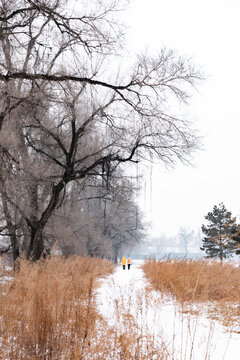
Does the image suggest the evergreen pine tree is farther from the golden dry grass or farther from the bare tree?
the golden dry grass

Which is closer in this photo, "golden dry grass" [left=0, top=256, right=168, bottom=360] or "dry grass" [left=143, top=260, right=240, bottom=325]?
"golden dry grass" [left=0, top=256, right=168, bottom=360]

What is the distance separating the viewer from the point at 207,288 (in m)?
6.69

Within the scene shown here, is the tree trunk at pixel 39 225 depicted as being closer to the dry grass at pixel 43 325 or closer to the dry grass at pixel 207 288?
the dry grass at pixel 207 288

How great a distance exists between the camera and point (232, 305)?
5598 millimetres

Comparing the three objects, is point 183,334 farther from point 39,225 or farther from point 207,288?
point 39,225

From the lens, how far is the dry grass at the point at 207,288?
5000mm

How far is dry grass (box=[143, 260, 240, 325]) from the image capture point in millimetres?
5000

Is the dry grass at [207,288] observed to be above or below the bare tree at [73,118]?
below

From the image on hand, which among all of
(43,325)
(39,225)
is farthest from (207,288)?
(39,225)

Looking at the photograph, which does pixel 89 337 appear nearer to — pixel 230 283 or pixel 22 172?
pixel 230 283

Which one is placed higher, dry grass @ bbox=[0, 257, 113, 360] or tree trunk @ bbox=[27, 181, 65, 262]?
tree trunk @ bbox=[27, 181, 65, 262]

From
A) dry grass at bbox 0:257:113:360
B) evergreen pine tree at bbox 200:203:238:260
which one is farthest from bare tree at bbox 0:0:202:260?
evergreen pine tree at bbox 200:203:238:260

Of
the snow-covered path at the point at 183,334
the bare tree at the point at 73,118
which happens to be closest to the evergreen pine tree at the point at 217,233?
the bare tree at the point at 73,118

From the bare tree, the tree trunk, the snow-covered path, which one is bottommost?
the snow-covered path
